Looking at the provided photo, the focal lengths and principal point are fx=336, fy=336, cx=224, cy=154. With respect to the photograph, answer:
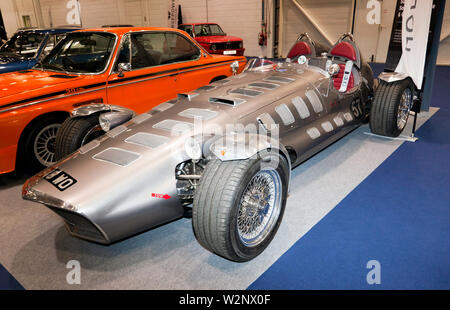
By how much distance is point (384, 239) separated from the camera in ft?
9.61

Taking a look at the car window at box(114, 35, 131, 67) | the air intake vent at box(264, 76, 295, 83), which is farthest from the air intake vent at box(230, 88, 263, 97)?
the car window at box(114, 35, 131, 67)

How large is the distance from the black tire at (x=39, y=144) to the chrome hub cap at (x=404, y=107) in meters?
4.83

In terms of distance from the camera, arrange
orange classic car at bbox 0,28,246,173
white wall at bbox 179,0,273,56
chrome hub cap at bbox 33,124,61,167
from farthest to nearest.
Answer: white wall at bbox 179,0,273,56
chrome hub cap at bbox 33,124,61,167
orange classic car at bbox 0,28,246,173

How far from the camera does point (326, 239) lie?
294cm

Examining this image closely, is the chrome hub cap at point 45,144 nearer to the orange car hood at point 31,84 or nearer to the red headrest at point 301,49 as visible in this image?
the orange car hood at point 31,84

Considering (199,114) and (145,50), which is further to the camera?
(145,50)

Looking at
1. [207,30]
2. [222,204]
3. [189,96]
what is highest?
Answer: [207,30]

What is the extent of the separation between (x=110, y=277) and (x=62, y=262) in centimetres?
48

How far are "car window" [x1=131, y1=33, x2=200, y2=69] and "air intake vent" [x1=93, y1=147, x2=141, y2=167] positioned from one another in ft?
8.16

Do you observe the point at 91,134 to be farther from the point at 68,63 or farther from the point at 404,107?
the point at 404,107

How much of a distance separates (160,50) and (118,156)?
10.4ft

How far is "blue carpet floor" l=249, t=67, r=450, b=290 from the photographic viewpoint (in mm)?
2494

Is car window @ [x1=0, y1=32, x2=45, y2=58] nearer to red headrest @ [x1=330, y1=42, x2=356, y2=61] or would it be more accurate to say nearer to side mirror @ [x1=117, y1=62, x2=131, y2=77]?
side mirror @ [x1=117, y1=62, x2=131, y2=77]

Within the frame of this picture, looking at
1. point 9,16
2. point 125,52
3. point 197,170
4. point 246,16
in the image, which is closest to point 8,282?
point 197,170
